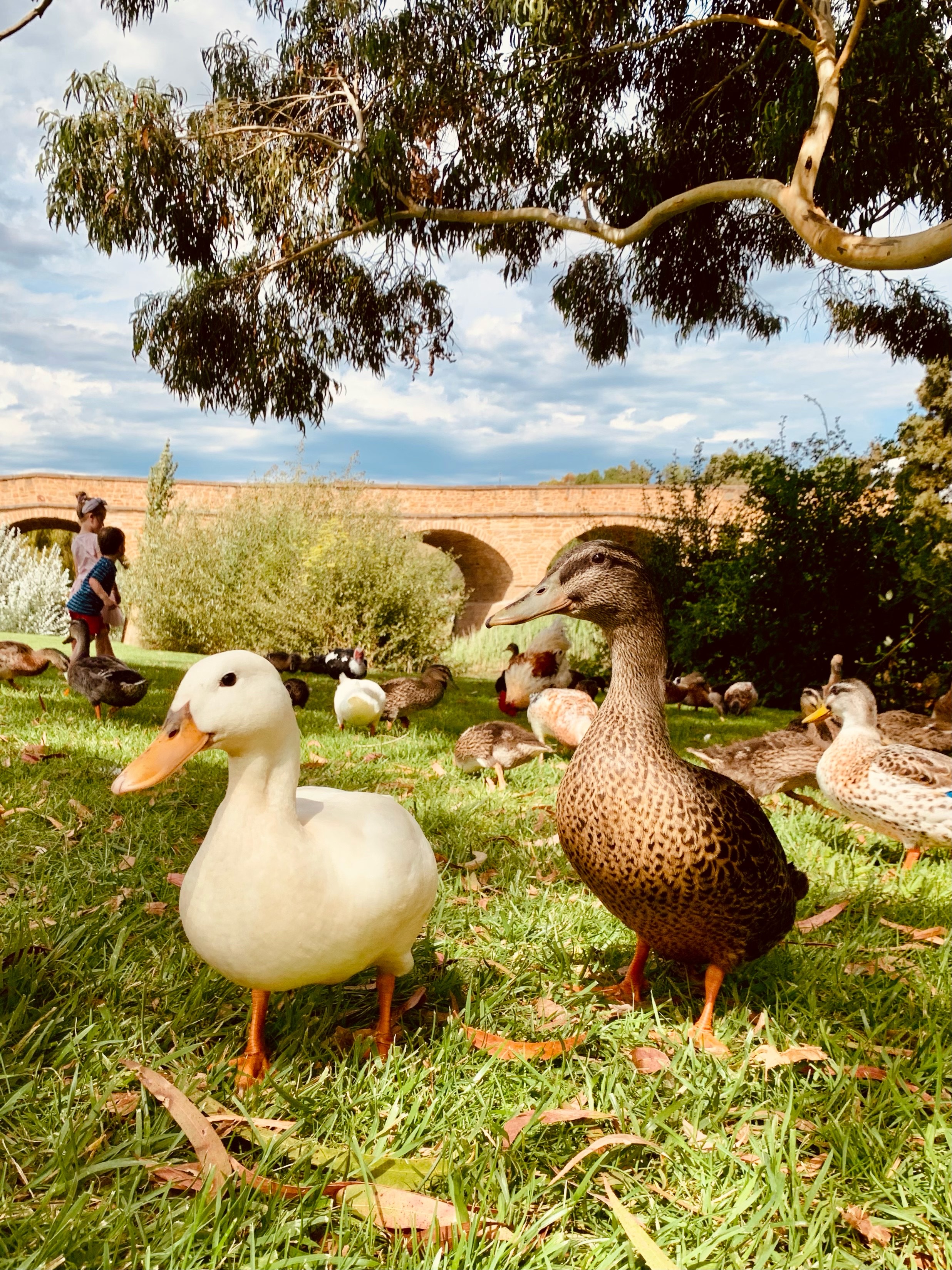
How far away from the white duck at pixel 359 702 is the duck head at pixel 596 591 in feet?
15.1

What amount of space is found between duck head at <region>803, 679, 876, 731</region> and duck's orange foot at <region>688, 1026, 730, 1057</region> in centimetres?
262

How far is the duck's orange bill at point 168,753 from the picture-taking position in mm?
1564

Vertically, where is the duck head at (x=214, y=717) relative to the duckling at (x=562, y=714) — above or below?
above

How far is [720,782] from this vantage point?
215 cm

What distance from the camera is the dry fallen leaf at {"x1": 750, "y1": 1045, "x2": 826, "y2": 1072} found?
1.91 m

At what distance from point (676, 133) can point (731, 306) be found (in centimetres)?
281

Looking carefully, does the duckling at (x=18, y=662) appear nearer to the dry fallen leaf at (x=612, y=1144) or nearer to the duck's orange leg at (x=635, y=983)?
the duck's orange leg at (x=635, y=983)

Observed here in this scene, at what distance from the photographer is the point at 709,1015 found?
81.4 inches

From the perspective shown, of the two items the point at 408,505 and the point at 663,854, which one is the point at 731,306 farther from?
the point at 408,505

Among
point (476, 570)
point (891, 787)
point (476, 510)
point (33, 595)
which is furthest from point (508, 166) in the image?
point (476, 570)

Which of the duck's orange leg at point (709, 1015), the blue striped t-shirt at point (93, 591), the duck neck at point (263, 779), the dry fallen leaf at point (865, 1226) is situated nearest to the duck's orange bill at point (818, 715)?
the duck's orange leg at point (709, 1015)

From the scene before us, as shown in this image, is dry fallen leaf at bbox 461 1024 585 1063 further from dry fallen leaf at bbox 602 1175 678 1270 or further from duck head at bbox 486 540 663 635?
duck head at bbox 486 540 663 635

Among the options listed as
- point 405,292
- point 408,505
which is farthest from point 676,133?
point 408,505

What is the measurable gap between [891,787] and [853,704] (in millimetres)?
707
